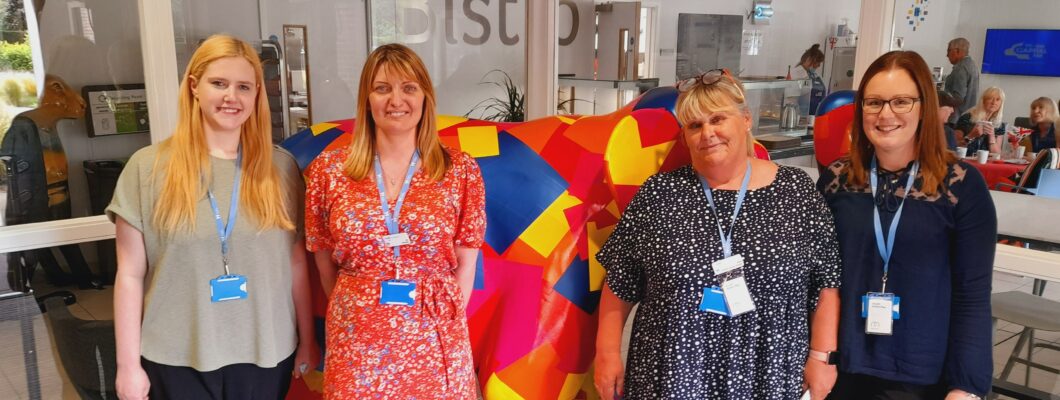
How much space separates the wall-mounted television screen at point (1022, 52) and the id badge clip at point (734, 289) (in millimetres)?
1563

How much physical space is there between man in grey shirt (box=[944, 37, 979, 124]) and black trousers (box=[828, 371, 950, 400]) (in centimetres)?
123

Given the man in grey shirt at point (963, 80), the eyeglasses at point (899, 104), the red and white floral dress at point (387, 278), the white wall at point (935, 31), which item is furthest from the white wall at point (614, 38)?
the red and white floral dress at point (387, 278)

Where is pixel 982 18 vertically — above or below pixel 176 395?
above

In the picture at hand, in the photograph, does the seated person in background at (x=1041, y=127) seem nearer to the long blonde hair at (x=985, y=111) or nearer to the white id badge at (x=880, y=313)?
the long blonde hair at (x=985, y=111)

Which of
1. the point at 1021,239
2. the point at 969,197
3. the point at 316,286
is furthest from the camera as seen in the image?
the point at 1021,239

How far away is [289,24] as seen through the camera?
432 cm

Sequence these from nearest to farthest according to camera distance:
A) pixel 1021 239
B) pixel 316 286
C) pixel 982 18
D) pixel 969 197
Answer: pixel 969 197
pixel 316 286
pixel 1021 239
pixel 982 18

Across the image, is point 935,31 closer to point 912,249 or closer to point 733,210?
point 912,249

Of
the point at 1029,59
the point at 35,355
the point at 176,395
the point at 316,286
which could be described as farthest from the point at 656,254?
the point at 35,355

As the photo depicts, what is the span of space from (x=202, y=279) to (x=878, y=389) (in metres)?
1.44

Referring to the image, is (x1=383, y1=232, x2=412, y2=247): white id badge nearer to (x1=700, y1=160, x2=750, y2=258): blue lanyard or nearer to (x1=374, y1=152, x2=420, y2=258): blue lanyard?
(x1=374, y1=152, x2=420, y2=258): blue lanyard

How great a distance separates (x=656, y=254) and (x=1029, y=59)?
5.43 ft

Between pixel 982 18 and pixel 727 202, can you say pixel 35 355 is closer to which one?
pixel 727 202

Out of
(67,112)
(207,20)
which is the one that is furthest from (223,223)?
(207,20)
